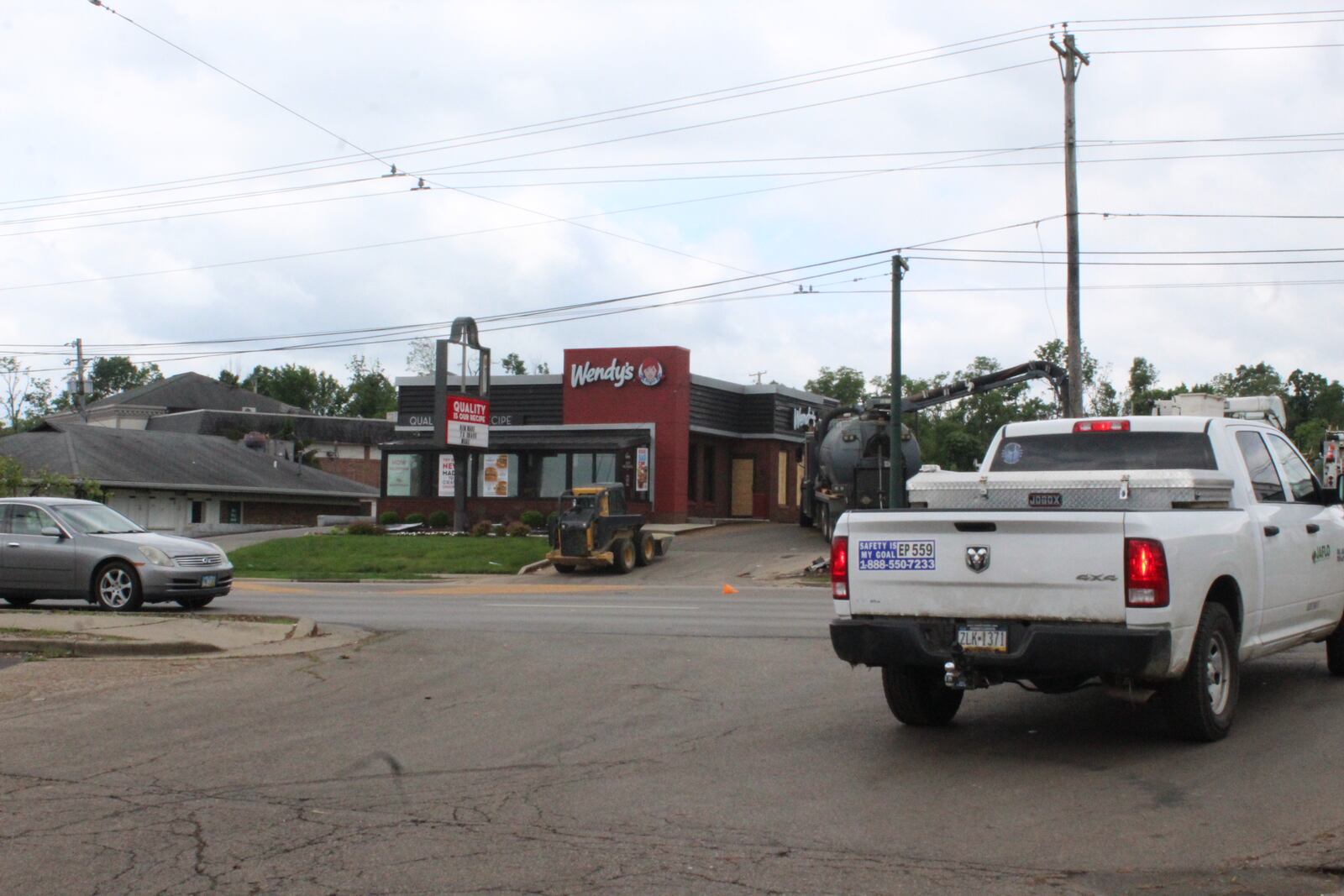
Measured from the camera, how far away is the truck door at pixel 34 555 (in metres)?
16.7

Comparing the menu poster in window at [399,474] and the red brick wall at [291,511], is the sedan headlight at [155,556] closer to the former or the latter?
the menu poster in window at [399,474]

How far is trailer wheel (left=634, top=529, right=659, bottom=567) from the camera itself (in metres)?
31.6

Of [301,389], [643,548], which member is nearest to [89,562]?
[643,548]

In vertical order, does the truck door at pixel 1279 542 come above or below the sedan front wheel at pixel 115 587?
above

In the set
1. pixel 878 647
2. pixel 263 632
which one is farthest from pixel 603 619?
pixel 878 647

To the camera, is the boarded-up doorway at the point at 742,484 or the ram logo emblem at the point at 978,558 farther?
the boarded-up doorway at the point at 742,484

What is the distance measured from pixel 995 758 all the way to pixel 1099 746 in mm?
734

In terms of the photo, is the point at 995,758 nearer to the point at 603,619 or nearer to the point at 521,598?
the point at 603,619

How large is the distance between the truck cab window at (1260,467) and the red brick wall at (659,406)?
33.3 m

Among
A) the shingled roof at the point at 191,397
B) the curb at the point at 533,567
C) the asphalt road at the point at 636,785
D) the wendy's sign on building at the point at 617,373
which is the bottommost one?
the curb at the point at 533,567

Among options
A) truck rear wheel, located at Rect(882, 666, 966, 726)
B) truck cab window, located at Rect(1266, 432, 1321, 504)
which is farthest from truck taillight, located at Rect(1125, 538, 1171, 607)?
truck cab window, located at Rect(1266, 432, 1321, 504)

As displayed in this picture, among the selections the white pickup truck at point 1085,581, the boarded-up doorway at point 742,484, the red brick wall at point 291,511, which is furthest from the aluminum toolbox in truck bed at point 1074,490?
the red brick wall at point 291,511

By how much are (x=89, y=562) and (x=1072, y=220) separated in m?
21.7

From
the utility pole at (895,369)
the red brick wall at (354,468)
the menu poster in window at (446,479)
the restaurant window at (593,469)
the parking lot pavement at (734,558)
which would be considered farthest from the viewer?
the red brick wall at (354,468)
